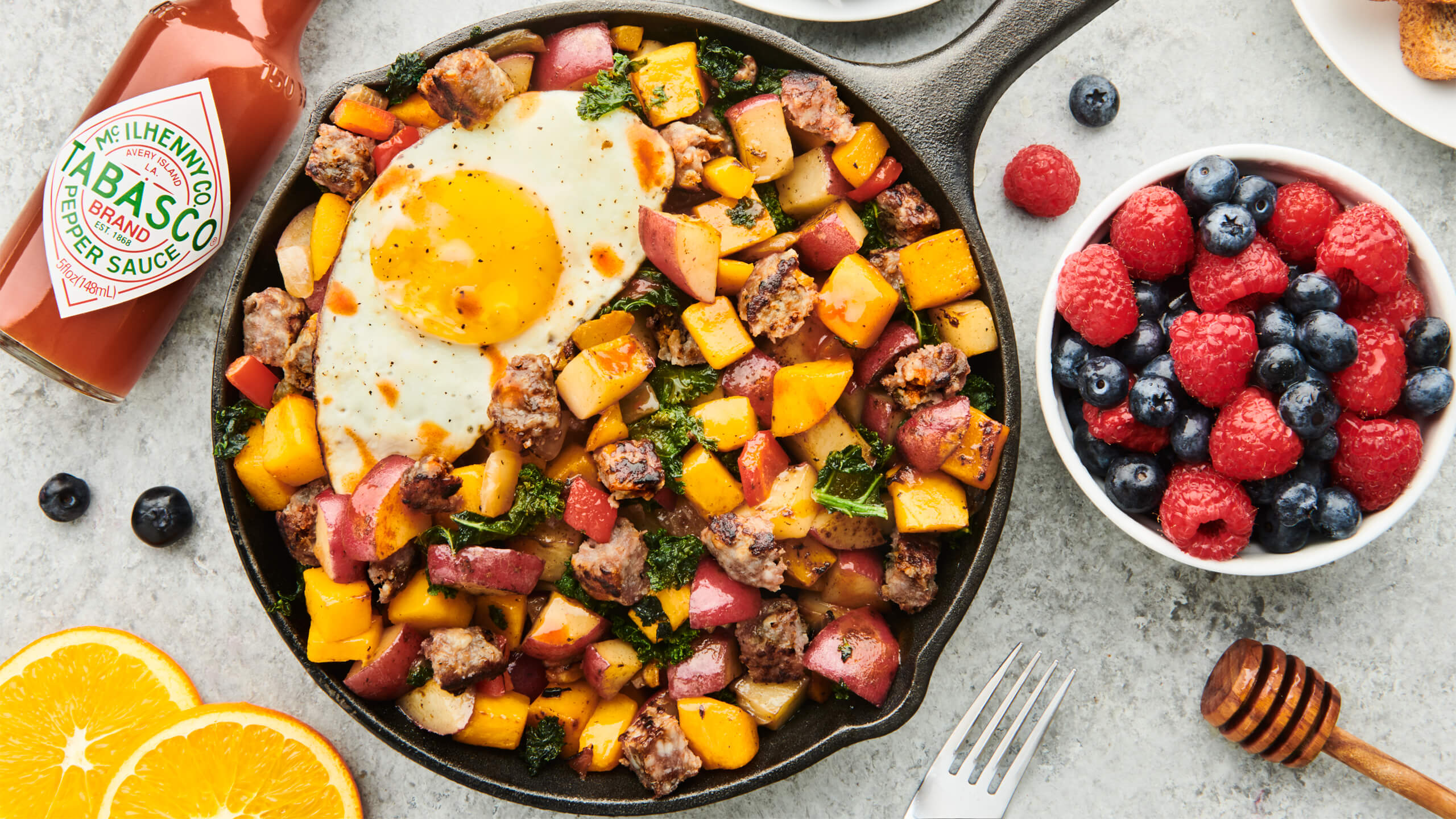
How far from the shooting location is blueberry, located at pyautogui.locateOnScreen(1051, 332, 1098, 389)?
314 centimetres

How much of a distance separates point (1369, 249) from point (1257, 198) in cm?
37

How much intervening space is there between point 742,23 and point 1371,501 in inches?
105

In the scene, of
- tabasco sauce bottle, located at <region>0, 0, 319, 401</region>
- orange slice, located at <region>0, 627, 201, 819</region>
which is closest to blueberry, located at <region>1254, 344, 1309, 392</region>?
tabasco sauce bottle, located at <region>0, 0, 319, 401</region>

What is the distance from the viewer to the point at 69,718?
3.63 m

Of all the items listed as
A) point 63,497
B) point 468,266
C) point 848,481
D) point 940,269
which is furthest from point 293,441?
point 940,269

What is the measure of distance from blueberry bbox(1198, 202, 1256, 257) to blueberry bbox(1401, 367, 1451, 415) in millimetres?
724

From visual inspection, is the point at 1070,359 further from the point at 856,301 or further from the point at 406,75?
the point at 406,75

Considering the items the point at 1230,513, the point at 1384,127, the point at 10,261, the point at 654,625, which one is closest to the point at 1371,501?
the point at 1230,513

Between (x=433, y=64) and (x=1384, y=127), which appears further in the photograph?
(x=1384, y=127)

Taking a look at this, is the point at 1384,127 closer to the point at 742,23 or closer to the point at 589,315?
the point at 742,23

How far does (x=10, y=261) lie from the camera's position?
343cm

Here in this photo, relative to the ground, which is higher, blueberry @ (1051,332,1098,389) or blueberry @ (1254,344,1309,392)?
blueberry @ (1254,344,1309,392)

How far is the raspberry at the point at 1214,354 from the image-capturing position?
2.83 meters

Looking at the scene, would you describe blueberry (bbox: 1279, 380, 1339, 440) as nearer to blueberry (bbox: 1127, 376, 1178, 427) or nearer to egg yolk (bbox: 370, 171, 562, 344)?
blueberry (bbox: 1127, 376, 1178, 427)
